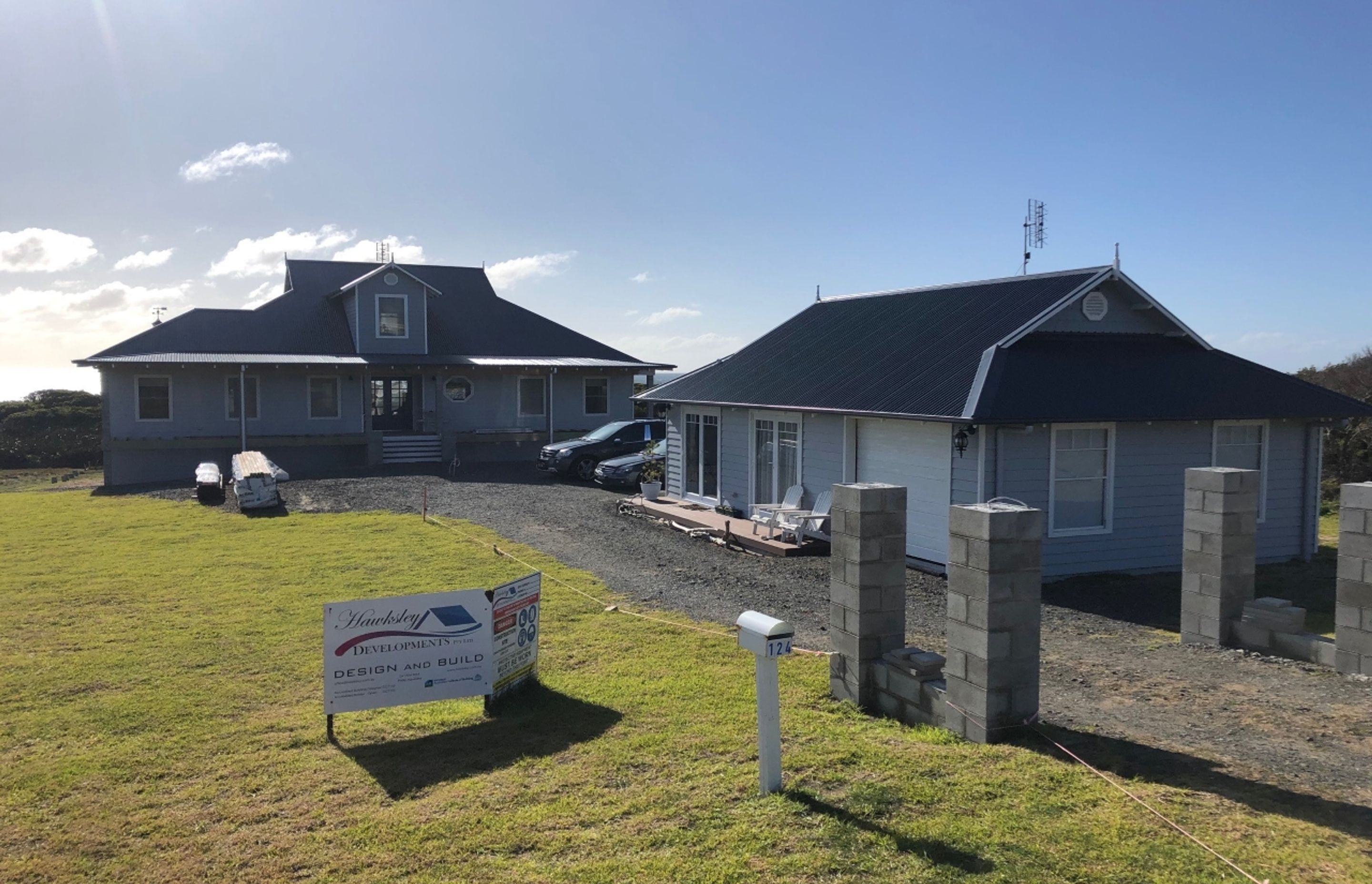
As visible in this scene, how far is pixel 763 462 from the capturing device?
18219mm

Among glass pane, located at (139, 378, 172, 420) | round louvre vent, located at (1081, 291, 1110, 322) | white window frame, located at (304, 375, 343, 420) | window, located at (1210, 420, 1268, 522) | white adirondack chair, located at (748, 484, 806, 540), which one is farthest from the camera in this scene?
white window frame, located at (304, 375, 343, 420)

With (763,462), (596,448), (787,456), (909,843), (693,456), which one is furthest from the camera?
(596,448)

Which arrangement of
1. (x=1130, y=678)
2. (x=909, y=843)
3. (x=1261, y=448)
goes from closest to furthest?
(x=909, y=843) < (x=1130, y=678) < (x=1261, y=448)

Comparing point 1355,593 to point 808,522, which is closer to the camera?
point 1355,593

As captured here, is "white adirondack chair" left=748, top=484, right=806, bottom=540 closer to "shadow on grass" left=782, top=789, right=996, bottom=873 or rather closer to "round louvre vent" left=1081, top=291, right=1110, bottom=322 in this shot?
"round louvre vent" left=1081, top=291, right=1110, bottom=322

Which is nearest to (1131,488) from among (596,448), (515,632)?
(515,632)

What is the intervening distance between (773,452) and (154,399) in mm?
19387

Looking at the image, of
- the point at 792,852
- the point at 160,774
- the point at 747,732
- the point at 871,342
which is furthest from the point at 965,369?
the point at 160,774

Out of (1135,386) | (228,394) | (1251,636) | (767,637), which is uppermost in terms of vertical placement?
(1135,386)

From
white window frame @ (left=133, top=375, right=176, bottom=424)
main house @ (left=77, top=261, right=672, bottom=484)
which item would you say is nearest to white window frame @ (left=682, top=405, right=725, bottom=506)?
main house @ (left=77, top=261, right=672, bottom=484)

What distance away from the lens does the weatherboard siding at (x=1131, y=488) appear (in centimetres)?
1357

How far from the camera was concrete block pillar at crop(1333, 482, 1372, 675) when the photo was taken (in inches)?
347

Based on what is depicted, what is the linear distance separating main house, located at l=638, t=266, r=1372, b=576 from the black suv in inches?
310

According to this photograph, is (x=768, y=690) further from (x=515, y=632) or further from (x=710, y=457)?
(x=710, y=457)
